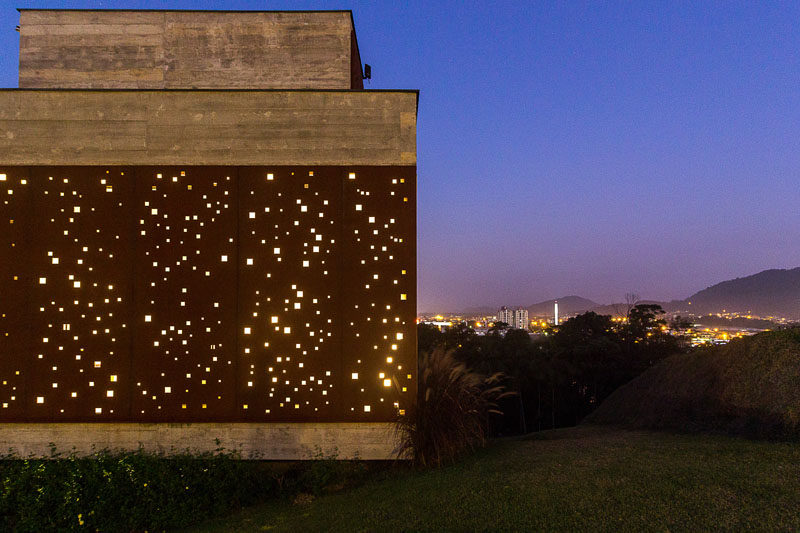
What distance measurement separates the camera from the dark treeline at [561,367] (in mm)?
14367

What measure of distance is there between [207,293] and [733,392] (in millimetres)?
9051

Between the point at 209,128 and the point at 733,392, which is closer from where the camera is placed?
the point at 209,128

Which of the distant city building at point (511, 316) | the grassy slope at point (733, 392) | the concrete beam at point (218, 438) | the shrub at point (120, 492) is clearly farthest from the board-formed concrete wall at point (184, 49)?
the distant city building at point (511, 316)

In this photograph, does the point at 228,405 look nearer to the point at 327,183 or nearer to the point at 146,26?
the point at 327,183

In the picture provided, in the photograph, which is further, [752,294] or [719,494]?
[752,294]

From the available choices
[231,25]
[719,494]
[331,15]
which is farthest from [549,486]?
[231,25]

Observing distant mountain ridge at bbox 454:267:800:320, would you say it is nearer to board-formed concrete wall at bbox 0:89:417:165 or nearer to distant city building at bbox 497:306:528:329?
distant city building at bbox 497:306:528:329

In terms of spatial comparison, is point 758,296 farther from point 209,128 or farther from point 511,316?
point 209,128

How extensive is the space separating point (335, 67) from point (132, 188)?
3.94 meters

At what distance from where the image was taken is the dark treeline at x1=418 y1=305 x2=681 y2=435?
14.4 m

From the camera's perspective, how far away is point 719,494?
12.5ft

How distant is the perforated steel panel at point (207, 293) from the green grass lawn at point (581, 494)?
1.41m

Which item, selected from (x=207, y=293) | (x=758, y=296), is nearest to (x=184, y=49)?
(x=207, y=293)

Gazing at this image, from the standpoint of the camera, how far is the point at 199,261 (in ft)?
20.0
